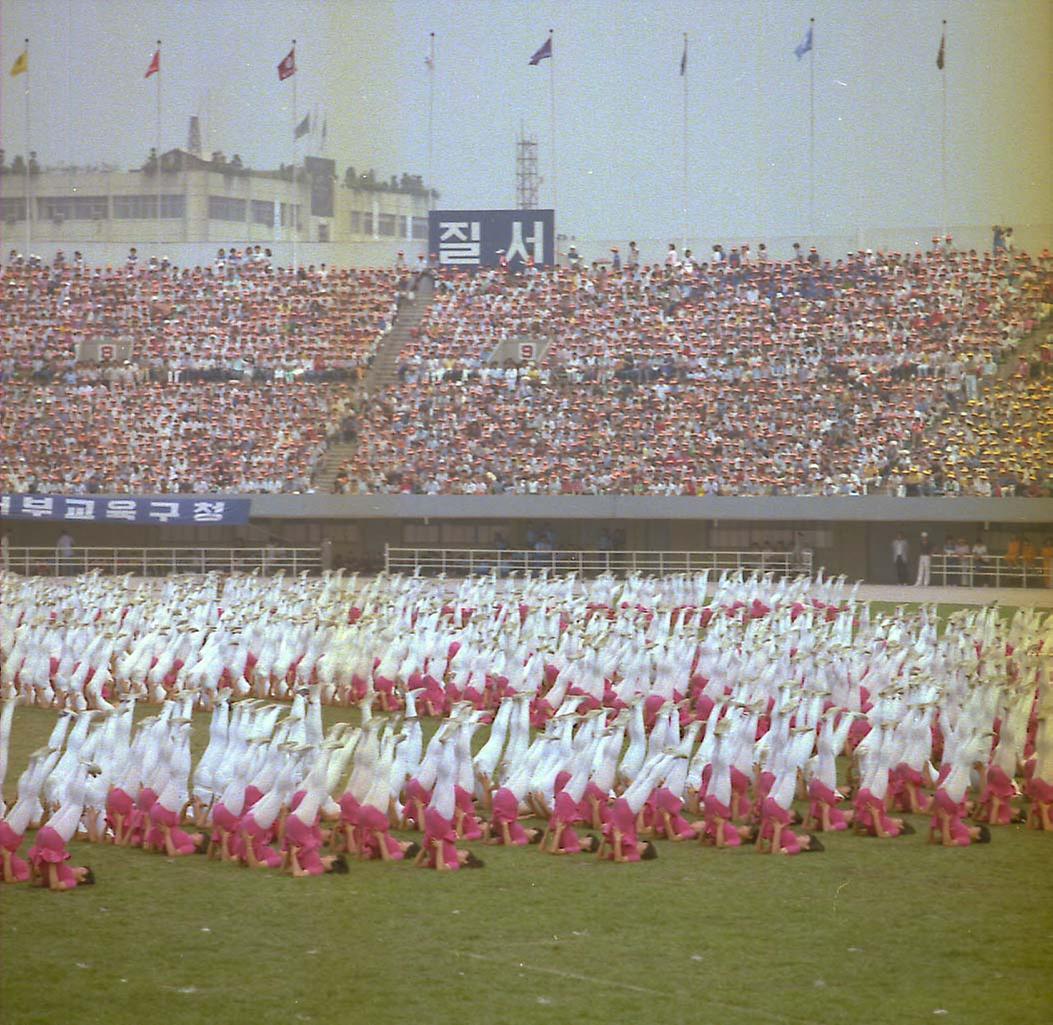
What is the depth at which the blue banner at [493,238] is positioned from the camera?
39.8 meters

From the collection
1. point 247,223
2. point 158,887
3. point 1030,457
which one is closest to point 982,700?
point 158,887

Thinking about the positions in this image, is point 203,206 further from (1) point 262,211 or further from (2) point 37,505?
(2) point 37,505

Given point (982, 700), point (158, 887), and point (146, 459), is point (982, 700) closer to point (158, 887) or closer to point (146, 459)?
point (158, 887)

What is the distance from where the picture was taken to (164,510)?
32250 millimetres

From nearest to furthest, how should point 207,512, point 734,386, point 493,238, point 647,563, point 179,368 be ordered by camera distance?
point 647,563
point 207,512
point 734,386
point 179,368
point 493,238

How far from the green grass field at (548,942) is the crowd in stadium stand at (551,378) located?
19.1 m

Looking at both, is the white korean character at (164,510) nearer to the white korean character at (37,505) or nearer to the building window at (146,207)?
the white korean character at (37,505)

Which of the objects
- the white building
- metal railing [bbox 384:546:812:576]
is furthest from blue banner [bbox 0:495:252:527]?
the white building

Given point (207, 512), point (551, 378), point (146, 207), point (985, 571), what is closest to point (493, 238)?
point (551, 378)

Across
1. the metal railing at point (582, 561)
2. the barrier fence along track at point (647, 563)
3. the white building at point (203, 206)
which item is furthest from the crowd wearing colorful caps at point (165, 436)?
the white building at point (203, 206)

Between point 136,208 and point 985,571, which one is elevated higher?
point 136,208

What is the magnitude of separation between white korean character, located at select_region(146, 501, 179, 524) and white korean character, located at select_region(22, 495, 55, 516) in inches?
71.1

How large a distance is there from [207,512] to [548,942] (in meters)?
23.1

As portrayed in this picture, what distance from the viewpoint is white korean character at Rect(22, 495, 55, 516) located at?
32.3 meters
